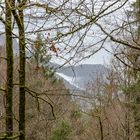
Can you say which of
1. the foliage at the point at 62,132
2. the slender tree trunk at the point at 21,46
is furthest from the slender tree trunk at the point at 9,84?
the foliage at the point at 62,132

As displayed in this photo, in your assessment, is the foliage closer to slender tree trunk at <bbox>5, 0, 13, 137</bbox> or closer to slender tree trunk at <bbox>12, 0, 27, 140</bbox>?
slender tree trunk at <bbox>12, 0, 27, 140</bbox>

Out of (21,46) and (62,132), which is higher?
(21,46)

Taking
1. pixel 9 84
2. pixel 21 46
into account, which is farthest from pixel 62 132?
pixel 21 46

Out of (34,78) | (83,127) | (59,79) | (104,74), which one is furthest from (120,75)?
(59,79)

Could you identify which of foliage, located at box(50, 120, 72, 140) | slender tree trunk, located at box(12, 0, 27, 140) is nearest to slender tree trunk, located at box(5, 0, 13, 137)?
slender tree trunk, located at box(12, 0, 27, 140)

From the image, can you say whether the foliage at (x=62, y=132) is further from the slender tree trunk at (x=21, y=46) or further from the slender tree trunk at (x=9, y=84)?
the slender tree trunk at (x=9, y=84)

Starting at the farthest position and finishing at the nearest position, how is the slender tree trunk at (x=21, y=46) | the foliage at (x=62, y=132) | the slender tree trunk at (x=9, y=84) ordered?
the foliage at (x=62, y=132) → the slender tree trunk at (x=9, y=84) → the slender tree trunk at (x=21, y=46)

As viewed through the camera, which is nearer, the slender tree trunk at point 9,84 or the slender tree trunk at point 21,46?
the slender tree trunk at point 21,46

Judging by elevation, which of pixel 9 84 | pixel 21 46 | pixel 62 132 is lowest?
pixel 62 132

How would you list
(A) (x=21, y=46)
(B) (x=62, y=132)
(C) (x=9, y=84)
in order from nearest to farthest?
(A) (x=21, y=46), (C) (x=9, y=84), (B) (x=62, y=132)

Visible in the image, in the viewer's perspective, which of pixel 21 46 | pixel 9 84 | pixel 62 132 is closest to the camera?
pixel 21 46

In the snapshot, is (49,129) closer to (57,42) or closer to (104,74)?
(104,74)

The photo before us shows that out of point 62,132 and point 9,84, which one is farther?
point 62,132

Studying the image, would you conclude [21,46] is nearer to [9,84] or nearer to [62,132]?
[9,84]
